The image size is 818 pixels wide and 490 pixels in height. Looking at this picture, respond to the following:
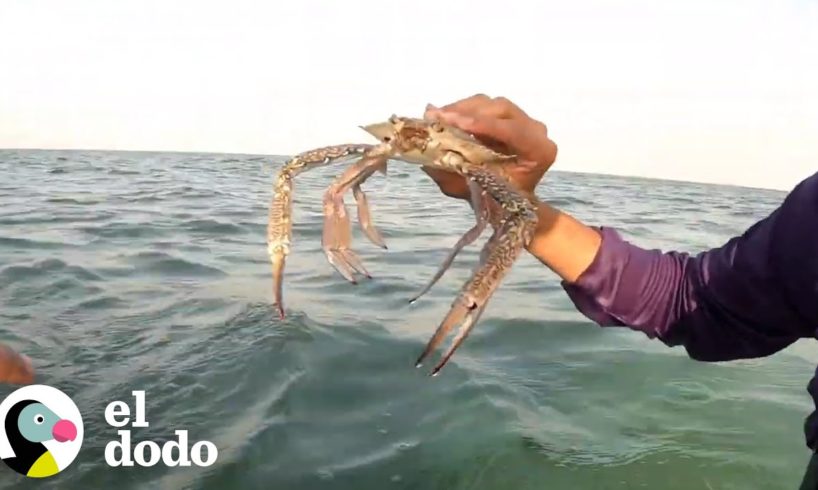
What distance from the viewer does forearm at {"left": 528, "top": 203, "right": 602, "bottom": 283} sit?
7.86 ft

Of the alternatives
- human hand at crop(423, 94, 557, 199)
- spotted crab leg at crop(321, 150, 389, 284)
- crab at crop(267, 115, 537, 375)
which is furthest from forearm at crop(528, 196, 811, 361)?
spotted crab leg at crop(321, 150, 389, 284)

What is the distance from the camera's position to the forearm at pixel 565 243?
240 centimetres

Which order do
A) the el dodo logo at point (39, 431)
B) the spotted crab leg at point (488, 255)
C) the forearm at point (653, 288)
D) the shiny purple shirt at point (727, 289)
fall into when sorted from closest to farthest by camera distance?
1. the spotted crab leg at point (488, 255)
2. the shiny purple shirt at point (727, 289)
3. the forearm at point (653, 288)
4. the el dodo logo at point (39, 431)

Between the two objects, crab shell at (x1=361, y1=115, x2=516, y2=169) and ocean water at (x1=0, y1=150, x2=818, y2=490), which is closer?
crab shell at (x1=361, y1=115, x2=516, y2=169)

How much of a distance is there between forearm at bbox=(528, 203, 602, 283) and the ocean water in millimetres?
1457

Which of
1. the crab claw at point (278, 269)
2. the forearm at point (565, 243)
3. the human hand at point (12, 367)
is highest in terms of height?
the forearm at point (565, 243)

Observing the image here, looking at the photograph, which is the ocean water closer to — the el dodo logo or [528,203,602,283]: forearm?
the el dodo logo

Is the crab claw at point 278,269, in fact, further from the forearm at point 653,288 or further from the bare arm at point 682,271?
the forearm at point 653,288

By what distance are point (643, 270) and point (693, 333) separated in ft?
0.82

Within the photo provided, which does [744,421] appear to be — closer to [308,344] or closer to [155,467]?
[308,344]

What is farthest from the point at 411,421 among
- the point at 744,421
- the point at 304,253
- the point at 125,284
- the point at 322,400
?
the point at 304,253

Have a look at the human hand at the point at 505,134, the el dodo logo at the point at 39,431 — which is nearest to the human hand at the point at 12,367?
the el dodo logo at the point at 39,431

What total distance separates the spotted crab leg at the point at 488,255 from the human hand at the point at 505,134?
0.39 ft

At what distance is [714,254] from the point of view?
237 centimetres
